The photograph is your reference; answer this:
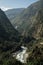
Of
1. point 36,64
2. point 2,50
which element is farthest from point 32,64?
point 2,50

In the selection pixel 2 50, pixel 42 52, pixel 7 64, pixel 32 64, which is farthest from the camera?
pixel 2 50

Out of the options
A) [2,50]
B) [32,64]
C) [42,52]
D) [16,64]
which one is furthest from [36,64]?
[2,50]

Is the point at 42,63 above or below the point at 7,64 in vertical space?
below

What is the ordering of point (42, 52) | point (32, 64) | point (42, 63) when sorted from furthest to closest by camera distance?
1. point (42, 52)
2. point (42, 63)
3. point (32, 64)

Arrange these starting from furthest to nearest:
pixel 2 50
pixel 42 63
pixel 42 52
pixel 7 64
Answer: pixel 2 50, pixel 42 52, pixel 42 63, pixel 7 64

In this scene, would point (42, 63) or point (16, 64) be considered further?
point (42, 63)

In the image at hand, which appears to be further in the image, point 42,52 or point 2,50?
point 2,50

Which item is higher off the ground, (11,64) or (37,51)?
(11,64)

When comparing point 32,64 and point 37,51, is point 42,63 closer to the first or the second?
point 32,64

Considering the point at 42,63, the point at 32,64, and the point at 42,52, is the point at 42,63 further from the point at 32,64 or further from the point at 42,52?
the point at 42,52
